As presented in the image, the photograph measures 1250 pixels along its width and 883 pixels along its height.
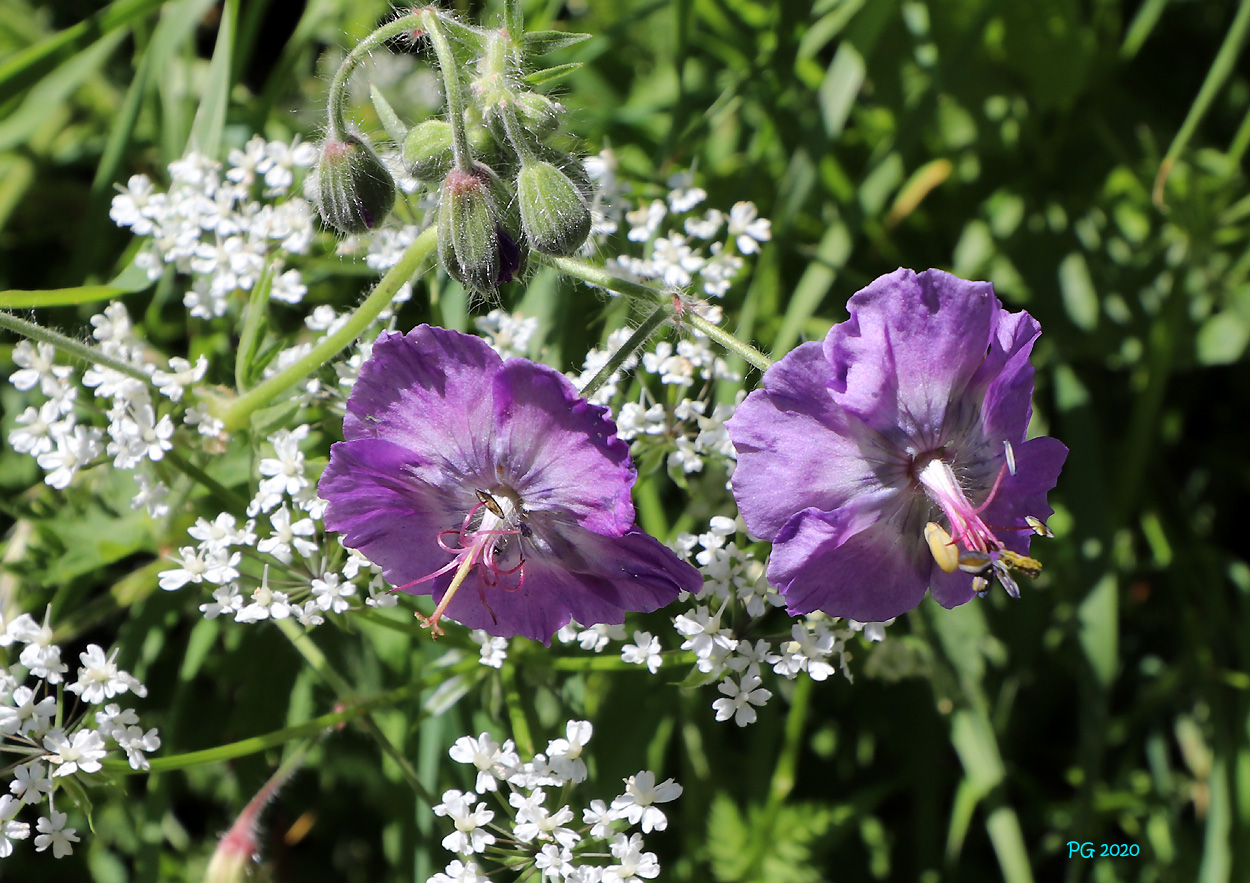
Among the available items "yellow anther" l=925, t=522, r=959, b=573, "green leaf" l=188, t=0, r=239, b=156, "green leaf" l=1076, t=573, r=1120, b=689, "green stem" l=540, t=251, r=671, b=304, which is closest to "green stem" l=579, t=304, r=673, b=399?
"green stem" l=540, t=251, r=671, b=304

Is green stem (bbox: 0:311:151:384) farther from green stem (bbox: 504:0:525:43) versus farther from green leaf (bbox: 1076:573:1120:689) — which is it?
green leaf (bbox: 1076:573:1120:689)

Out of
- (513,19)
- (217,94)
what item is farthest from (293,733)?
(217,94)

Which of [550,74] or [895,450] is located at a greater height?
[550,74]

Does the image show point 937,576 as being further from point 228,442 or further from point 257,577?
point 228,442

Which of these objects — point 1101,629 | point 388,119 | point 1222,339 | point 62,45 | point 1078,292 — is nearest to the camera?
point 388,119

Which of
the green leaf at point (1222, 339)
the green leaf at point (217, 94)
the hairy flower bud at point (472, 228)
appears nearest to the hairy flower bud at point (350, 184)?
the hairy flower bud at point (472, 228)

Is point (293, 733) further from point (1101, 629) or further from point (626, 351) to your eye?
point (1101, 629)

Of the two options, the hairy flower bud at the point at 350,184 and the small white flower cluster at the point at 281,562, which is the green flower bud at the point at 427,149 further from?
the small white flower cluster at the point at 281,562
